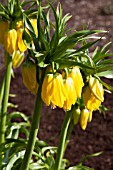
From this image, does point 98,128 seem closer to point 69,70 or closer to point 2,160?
point 2,160

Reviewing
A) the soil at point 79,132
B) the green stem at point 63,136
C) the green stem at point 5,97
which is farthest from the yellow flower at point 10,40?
the soil at point 79,132

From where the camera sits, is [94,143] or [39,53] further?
[94,143]

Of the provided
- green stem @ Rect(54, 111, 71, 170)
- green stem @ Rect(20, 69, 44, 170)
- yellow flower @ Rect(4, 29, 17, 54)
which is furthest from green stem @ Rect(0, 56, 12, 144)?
green stem @ Rect(20, 69, 44, 170)

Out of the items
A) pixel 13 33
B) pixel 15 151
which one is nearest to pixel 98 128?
pixel 15 151

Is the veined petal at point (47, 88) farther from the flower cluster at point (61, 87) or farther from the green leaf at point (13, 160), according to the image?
the green leaf at point (13, 160)

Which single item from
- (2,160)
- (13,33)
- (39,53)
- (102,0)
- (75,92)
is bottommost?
(2,160)

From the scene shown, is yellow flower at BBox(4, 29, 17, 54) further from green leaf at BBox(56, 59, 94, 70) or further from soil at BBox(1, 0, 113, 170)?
soil at BBox(1, 0, 113, 170)
